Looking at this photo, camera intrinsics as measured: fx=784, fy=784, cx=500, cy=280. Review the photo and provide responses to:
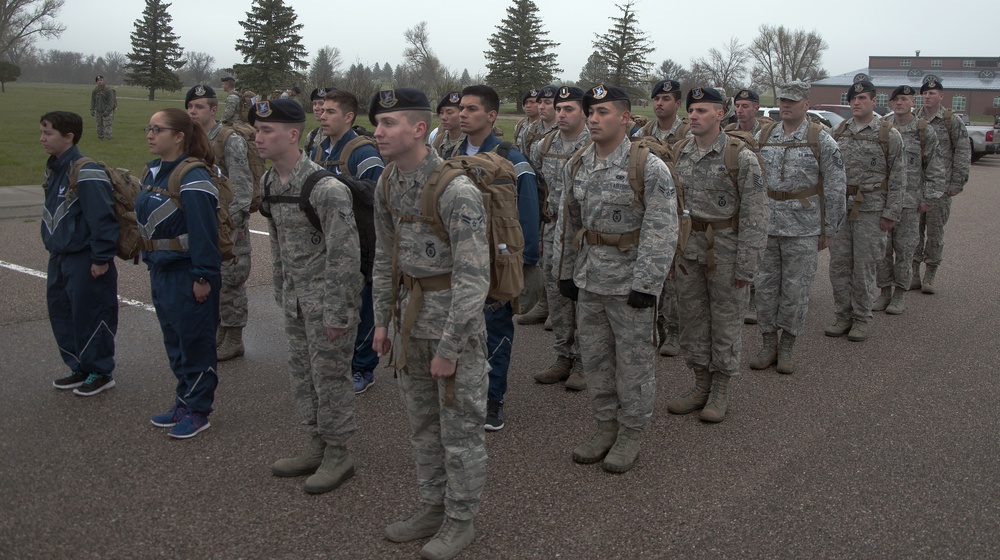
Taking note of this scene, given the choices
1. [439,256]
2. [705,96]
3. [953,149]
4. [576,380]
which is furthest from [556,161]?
[953,149]

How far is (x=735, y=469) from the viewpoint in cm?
446

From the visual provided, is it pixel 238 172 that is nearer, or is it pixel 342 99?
pixel 342 99

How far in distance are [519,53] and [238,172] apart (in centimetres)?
5323

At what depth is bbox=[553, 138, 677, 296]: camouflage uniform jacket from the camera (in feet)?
13.9

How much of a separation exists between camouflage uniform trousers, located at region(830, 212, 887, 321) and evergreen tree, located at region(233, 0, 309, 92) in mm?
49982

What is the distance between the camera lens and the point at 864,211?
744 centimetres

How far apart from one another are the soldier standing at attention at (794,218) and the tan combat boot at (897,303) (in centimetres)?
216

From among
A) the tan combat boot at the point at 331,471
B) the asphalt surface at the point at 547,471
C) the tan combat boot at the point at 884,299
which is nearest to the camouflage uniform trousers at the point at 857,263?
the asphalt surface at the point at 547,471

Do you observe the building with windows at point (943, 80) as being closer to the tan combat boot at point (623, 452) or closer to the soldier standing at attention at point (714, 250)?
the soldier standing at attention at point (714, 250)

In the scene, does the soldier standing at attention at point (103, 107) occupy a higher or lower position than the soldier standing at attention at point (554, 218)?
higher

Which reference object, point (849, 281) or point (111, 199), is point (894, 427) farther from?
point (111, 199)

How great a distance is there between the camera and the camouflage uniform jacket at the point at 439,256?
3.29 meters

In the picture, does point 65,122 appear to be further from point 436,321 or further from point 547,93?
point 547,93

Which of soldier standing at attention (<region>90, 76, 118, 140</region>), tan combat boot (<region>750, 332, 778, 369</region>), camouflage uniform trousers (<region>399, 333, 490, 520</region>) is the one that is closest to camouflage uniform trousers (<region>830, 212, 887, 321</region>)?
tan combat boot (<region>750, 332, 778, 369</region>)
